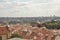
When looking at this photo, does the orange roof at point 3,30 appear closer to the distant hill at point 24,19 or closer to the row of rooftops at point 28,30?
the row of rooftops at point 28,30

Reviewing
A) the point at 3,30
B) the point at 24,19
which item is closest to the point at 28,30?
the point at 24,19

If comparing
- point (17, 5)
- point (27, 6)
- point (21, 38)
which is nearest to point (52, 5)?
point (27, 6)

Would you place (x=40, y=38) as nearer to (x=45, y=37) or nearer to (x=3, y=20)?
(x=45, y=37)

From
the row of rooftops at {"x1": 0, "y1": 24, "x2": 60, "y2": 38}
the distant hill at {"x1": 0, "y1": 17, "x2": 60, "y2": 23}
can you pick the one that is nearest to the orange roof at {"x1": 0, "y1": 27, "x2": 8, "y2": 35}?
the row of rooftops at {"x1": 0, "y1": 24, "x2": 60, "y2": 38}

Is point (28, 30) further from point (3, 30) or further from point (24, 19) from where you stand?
point (3, 30)

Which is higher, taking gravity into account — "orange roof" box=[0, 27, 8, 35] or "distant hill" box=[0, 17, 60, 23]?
"distant hill" box=[0, 17, 60, 23]

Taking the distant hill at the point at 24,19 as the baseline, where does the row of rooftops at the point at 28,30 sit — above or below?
below

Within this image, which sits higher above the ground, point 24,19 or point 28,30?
point 24,19

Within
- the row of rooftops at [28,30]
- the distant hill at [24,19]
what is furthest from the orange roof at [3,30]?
the distant hill at [24,19]

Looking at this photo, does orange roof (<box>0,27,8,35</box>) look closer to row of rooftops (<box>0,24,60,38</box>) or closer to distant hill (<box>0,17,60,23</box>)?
row of rooftops (<box>0,24,60,38</box>)

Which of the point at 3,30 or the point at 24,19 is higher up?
the point at 24,19

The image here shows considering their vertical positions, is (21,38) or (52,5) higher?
(52,5)
